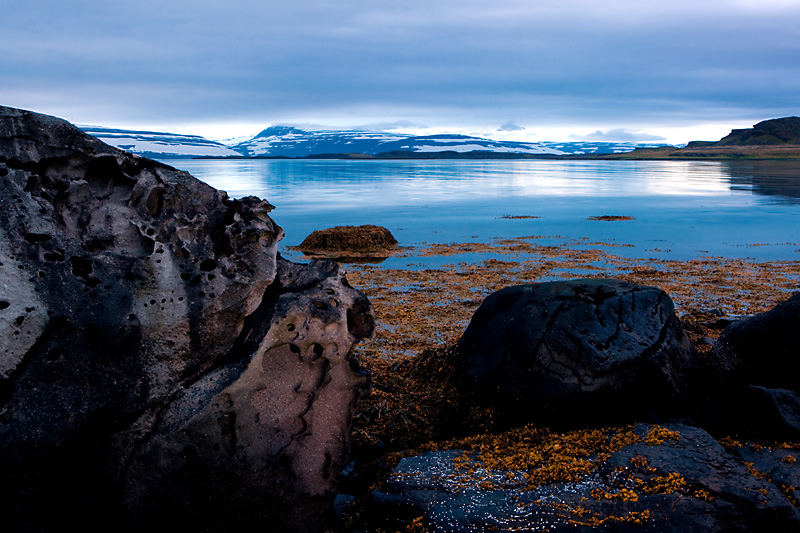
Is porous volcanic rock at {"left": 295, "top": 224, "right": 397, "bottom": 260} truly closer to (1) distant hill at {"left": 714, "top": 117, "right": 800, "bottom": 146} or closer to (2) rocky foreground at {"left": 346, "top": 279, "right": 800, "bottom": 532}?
(2) rocky foreground at {"left": 346, "top": 279, "right": 800, "bottom": 532}

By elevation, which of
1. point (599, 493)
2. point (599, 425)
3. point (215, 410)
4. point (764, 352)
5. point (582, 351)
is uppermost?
point (215, 410)

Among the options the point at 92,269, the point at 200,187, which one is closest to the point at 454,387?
the point at 200,187

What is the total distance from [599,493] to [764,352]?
304 centimetres

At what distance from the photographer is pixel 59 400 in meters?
3.41

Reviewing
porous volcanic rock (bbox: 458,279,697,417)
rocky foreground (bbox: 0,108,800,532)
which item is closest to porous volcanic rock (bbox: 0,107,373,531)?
rocky foreground (bbox: 0,108,800,532)

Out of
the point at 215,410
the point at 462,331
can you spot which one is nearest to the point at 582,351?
the point at 462,331

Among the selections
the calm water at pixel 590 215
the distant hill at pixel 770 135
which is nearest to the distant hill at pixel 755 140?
the distant hill at pixel 770 135

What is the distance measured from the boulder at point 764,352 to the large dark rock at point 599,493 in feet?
5.01

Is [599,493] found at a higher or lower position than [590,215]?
lower

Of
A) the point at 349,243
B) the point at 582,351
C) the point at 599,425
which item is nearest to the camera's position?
the point at 599,425

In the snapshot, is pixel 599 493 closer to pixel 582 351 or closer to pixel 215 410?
pixel 582 351

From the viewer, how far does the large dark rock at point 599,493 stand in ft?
11.5

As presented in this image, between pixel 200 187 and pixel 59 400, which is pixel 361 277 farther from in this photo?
pixel 59 400

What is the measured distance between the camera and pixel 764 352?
18.8ft
